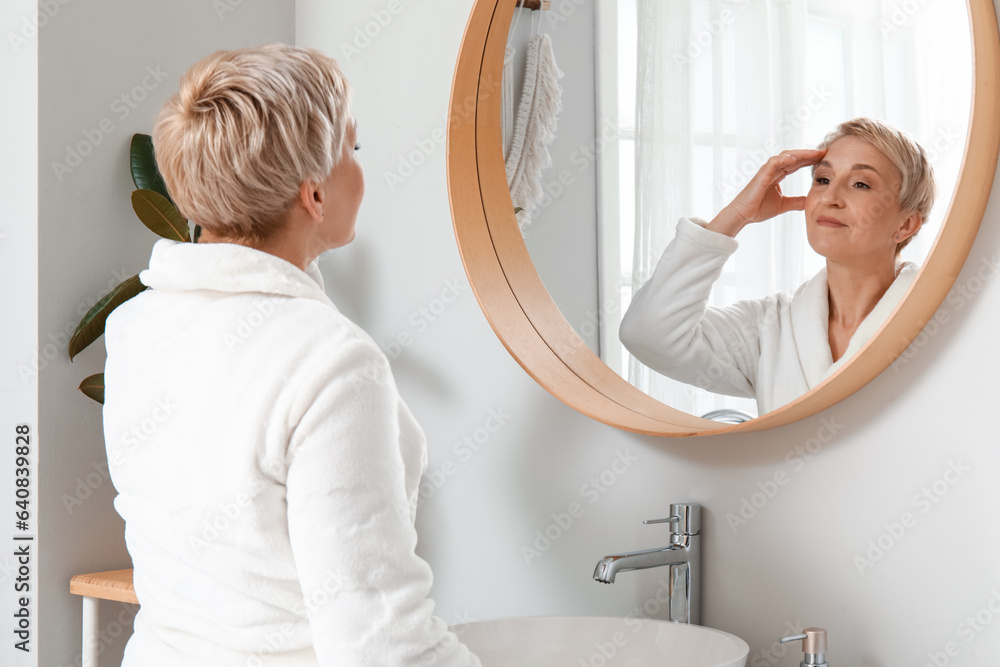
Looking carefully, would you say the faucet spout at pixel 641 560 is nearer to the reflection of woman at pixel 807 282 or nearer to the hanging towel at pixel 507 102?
the reflection of woman at pixel 807 282

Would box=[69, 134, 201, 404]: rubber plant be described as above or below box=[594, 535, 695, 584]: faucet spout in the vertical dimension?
above

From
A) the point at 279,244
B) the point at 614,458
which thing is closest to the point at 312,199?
the point at 279,244

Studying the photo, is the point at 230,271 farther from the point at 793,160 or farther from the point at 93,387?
the point at 93,387

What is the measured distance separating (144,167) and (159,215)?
133 mm

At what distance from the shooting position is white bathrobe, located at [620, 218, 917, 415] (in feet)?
3.28

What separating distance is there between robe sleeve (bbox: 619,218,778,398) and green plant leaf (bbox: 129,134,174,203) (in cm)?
98

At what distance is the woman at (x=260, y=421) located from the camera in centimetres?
73

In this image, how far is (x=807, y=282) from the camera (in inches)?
40.1

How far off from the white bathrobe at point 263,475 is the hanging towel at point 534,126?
58 centimetres

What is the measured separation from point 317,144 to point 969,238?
66 cm

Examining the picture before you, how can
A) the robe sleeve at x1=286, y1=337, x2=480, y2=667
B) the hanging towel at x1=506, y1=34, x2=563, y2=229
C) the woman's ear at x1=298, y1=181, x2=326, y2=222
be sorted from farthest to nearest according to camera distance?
the hanging towel at x1=506, y1=34, x2=563, y2=229 < the woman's ear at x1=298, y1=181, x2=326, y2=222 < the robe sleeve at x1=286, y1=337, x2=480, y2=667

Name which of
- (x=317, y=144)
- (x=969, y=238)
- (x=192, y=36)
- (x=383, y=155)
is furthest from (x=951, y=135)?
(x=192, y=36)

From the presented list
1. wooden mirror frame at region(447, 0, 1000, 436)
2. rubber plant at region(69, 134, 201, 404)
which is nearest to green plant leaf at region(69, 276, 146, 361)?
rubber plant at region(69, 134, 201, 404)
